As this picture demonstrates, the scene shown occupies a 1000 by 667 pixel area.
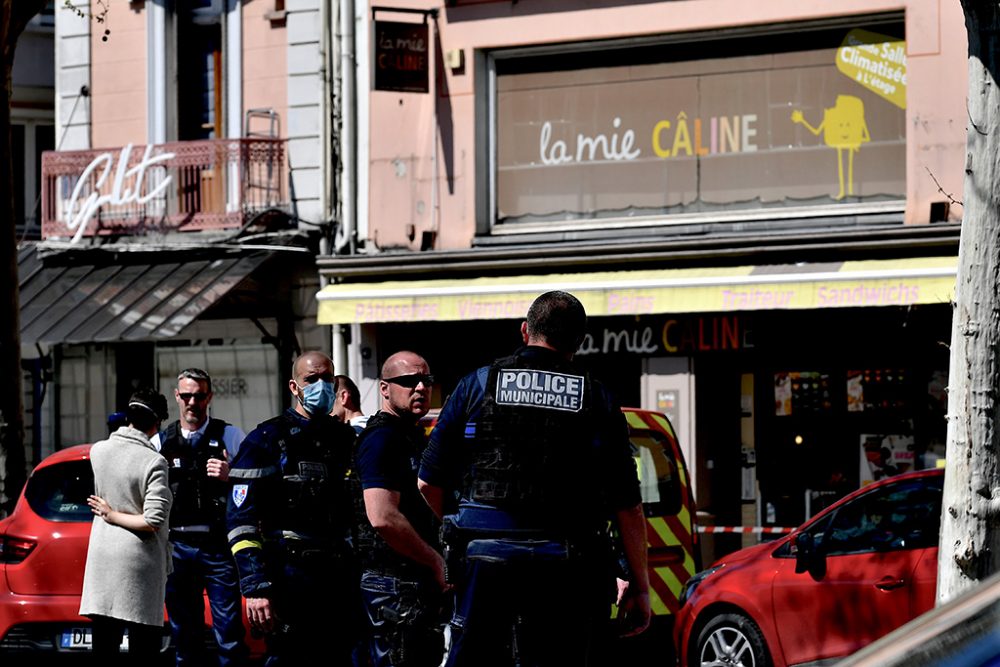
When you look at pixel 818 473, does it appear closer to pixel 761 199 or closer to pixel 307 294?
pixel 761 199

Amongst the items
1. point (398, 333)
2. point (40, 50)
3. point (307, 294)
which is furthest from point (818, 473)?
point (40, 50)

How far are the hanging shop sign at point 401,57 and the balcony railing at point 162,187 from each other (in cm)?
225

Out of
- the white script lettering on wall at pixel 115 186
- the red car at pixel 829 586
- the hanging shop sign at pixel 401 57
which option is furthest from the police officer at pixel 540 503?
the white script lettering on wall at pixel 115 186

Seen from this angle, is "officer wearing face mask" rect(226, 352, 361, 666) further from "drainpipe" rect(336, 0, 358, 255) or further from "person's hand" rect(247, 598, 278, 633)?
"drainpipe" rect(336, 0, 358, 255)

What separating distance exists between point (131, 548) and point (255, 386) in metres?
11.2

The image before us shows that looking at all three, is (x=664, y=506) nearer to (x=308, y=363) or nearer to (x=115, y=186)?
(x=308, y=363)

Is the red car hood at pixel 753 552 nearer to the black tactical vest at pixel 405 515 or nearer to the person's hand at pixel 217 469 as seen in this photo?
the person's hand at pixel 217 469

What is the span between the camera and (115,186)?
66.5 ft

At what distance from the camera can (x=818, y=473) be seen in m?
16.7

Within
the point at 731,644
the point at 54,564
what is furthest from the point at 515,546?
the point at 54,564

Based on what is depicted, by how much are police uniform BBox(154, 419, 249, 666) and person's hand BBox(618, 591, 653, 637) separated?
3.88 metres

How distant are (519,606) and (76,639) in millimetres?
6127

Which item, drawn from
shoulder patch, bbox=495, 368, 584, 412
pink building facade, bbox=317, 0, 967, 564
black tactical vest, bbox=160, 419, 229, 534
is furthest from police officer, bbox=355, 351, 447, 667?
pink building facade, bbox=317, 0, 967, 564

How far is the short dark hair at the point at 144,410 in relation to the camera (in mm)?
9328
